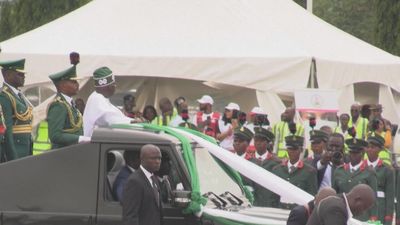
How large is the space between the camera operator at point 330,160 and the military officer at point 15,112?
430cm

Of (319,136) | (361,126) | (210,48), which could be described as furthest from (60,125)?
(210,48)

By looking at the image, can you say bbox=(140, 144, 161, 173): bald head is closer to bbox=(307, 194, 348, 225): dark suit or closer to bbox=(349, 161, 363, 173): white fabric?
bbox=(307, 194, 348, 225): dark suit

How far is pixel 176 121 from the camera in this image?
19.3 m

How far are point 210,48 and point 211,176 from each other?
12.9 meters

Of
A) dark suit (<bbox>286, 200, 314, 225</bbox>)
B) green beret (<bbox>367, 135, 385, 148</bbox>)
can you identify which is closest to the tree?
green beret (<bbox>367, 135, 385, 148</bbox>)

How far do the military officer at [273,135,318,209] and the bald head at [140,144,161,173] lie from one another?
468 centimetres

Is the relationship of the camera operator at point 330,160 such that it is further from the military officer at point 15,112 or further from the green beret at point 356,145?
the military officer at point 15,112

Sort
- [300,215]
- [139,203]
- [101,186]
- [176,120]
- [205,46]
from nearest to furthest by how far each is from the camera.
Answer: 1. [300,215]
2. [139,203]
3. [101,186]
4. [176,120]
5. [205,46]

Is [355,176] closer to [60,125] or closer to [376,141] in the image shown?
[376,141]

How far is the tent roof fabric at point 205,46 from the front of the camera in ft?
71.4

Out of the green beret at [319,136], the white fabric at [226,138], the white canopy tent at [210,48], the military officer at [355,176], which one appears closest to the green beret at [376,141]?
the military officer at [355,176]

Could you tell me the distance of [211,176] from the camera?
948cm

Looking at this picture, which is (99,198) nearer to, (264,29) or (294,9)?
(264,29)

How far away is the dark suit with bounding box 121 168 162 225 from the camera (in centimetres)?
873
